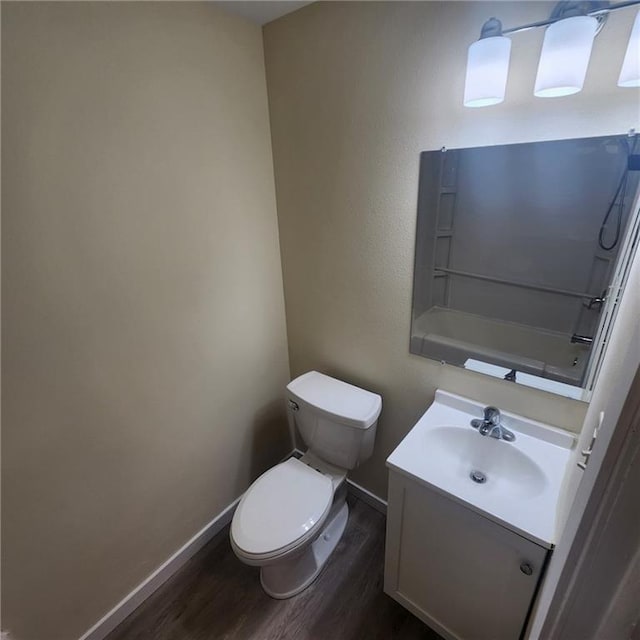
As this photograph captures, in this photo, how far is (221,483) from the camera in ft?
5.70

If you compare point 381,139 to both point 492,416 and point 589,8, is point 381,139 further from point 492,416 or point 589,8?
point 492,416

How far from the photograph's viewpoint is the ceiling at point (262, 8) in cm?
123

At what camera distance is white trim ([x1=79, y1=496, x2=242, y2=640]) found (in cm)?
138

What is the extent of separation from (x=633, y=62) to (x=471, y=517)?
4.01 ft

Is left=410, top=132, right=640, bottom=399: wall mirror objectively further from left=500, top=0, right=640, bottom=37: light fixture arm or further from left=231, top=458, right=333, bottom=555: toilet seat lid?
left=231, top=458, right=333, bottom=555: toilet seat lid

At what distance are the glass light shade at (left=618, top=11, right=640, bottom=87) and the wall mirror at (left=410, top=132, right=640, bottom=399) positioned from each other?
0.44 ft

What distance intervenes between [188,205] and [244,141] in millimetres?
387

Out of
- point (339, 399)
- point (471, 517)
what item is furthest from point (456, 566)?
point (339, 399)

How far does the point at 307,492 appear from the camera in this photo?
1467 mm

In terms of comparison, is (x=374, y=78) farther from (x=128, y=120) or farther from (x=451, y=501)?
(x=451, y=501)

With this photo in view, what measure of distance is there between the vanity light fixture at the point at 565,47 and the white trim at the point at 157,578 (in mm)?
2099

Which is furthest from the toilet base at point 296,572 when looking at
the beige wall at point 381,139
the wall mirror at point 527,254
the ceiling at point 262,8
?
the ceiling at point 262,8

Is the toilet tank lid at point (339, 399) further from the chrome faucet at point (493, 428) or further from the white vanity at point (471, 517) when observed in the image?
the chrome faucet at point (493, 428)

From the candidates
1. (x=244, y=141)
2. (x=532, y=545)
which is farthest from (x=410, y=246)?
(x=532, y=545)
